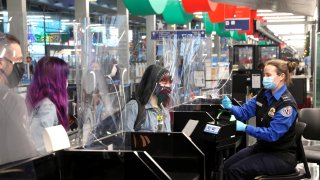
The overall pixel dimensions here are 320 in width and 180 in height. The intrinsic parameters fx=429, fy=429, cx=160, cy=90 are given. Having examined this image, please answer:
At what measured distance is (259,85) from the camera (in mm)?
8234

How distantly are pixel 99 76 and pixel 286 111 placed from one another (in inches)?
72.2

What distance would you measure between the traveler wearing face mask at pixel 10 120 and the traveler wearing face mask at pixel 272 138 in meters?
2.05

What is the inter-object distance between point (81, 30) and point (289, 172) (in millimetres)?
2268

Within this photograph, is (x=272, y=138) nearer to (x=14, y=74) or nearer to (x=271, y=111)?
(x=271, y=111)

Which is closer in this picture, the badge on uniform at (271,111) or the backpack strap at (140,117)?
the backpack strap at (140,117)

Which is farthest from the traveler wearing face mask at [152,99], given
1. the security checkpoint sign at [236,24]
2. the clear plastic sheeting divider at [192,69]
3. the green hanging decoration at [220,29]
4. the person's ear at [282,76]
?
the green hanging decoration at [220,29]

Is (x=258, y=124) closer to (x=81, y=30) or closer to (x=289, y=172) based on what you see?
(x=289, y=172)

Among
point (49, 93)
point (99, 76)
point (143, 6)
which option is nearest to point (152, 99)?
point (49, 93)

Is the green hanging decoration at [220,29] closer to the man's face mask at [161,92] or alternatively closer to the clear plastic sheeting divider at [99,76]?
the man's face mask at [161,92]

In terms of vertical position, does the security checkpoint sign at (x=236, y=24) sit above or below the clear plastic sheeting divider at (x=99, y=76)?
above

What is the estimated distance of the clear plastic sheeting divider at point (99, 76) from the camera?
2.57 m

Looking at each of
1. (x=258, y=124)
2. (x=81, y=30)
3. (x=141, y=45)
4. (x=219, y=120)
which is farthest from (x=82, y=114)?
(x=141, y=45)

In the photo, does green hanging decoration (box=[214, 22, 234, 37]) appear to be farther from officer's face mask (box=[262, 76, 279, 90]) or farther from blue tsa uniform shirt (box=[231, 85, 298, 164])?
blue tsa uniform shirt (box=[231, 85, 298, 164])

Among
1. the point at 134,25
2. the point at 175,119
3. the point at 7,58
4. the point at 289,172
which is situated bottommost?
the point at 289,172
